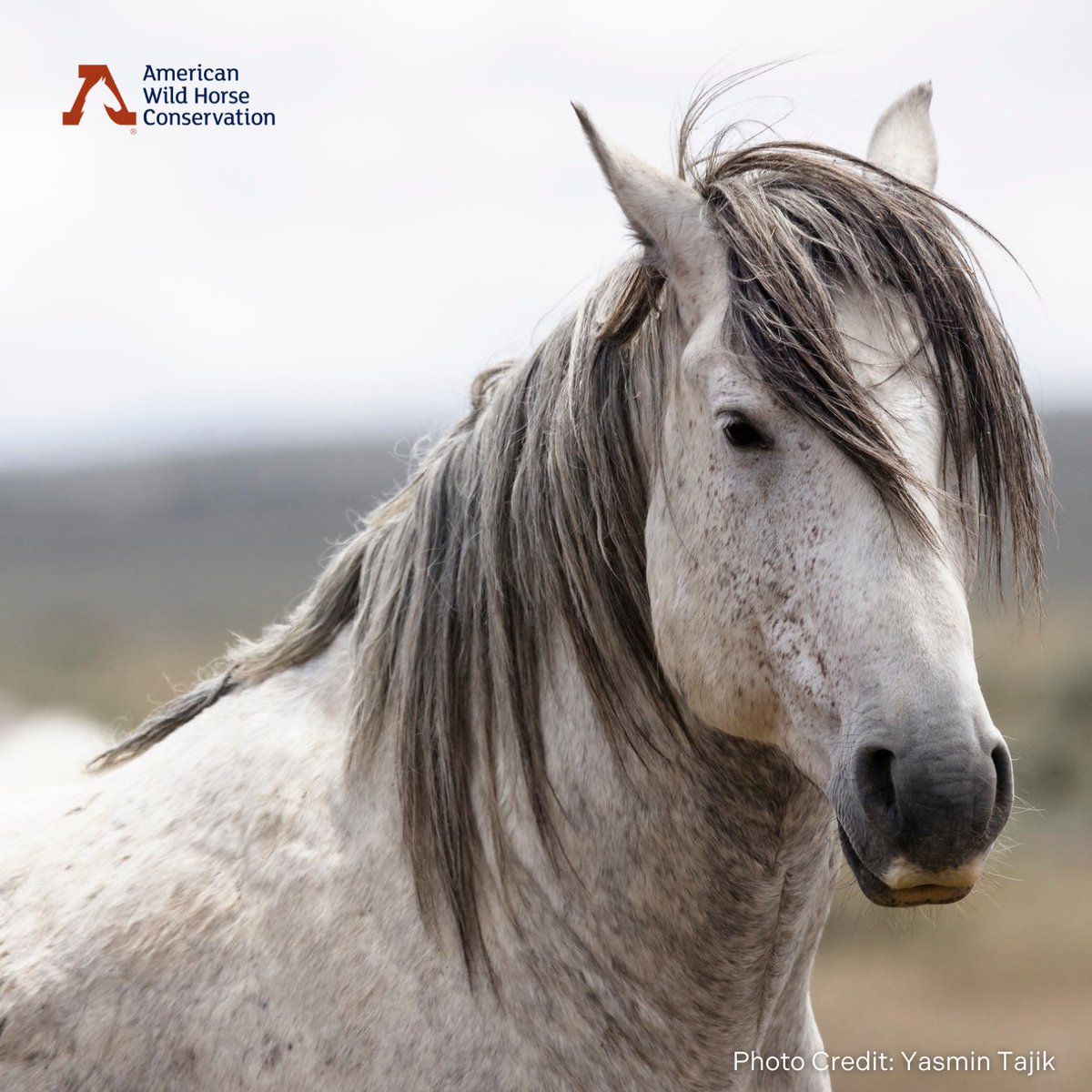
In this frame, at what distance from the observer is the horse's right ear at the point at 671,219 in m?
2.14

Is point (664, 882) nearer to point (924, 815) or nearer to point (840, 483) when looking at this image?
point (924, 815)

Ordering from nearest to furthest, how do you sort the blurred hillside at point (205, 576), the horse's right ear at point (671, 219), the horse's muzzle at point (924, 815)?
the horse's muzzle at point (924, 815)
the horse's right ear at point (671, 219)
the blurred hillside at point (205, 576)

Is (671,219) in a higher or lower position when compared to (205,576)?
higher

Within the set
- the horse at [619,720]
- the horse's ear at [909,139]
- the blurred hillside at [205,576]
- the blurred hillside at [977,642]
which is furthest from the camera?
the blurred hillside at [205,576]

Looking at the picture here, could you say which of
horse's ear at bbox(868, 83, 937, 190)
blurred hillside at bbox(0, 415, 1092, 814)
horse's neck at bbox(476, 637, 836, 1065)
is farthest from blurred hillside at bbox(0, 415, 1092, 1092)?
horse's ear at bbox(868, 83, 937, 190)

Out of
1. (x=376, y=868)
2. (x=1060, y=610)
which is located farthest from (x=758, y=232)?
(x=1060, y=610)

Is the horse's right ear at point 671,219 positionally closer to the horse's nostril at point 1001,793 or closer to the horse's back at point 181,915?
the horse's nostril at point 1001,793

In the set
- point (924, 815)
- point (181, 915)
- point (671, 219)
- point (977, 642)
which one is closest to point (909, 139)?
point (671, 219)

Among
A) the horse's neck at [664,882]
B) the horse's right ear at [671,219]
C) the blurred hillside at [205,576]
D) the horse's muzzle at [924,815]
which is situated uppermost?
the horse's right ear at [671,219]

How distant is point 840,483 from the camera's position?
188cm

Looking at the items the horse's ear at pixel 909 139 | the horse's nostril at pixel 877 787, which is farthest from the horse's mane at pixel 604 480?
the horse's nostril at pixel 877 787

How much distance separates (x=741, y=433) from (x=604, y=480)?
0.36 m

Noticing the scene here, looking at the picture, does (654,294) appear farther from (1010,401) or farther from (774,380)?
(1010,401)

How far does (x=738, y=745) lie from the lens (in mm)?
2158
